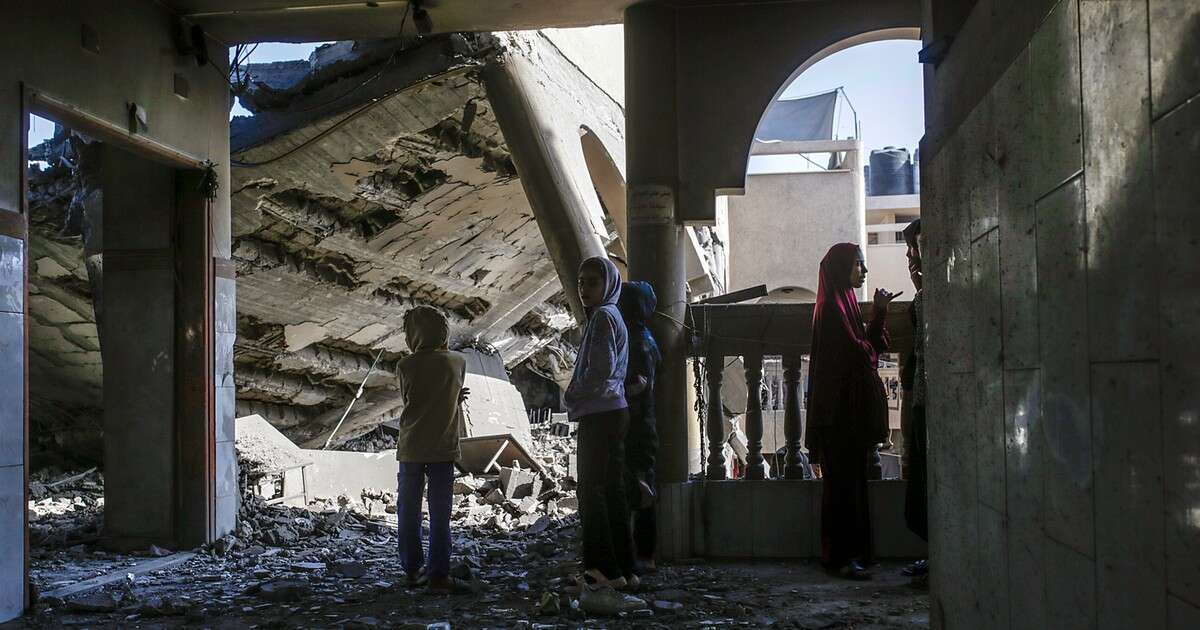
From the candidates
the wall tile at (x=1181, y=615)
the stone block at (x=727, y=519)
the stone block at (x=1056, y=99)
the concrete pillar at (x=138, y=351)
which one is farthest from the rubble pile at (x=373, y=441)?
the wall tile at (x=1181, y=615)

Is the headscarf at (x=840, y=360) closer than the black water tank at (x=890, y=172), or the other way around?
the headscarf at (x=840, y=360)

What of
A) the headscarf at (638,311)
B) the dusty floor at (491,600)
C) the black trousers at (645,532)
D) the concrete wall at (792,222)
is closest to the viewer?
the dusty floor at (491,600)

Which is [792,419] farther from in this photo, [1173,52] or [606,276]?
[1173,52]

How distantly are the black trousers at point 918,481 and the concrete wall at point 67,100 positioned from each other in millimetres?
4561

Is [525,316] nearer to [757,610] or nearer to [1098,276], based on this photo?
[757,610]

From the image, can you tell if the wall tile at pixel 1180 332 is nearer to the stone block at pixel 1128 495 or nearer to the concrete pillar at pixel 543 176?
the stone block at pixel 1128 495

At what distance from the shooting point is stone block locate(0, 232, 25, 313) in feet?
15.5

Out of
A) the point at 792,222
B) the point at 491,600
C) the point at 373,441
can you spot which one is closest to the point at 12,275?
the point at 491,600

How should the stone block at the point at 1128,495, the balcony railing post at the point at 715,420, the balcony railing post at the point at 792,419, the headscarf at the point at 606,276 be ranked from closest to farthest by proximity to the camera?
the stone block at the point at 1128,495 < the headscarf at the point at 606,276 < the balcony railing post at the point at 792,419 < the balcony railing post at the point at 715,420

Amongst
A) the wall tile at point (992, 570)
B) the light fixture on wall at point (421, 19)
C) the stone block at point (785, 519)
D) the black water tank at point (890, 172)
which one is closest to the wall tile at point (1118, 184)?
the wall tile at point (992, 570)

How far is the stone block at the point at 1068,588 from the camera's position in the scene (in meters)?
1.95

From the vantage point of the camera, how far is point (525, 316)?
51.2ft

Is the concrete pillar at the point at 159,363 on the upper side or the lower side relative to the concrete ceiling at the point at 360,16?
lower

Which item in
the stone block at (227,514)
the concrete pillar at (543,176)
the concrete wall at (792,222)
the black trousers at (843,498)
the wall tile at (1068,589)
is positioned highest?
the concrete wall at (792,222)
